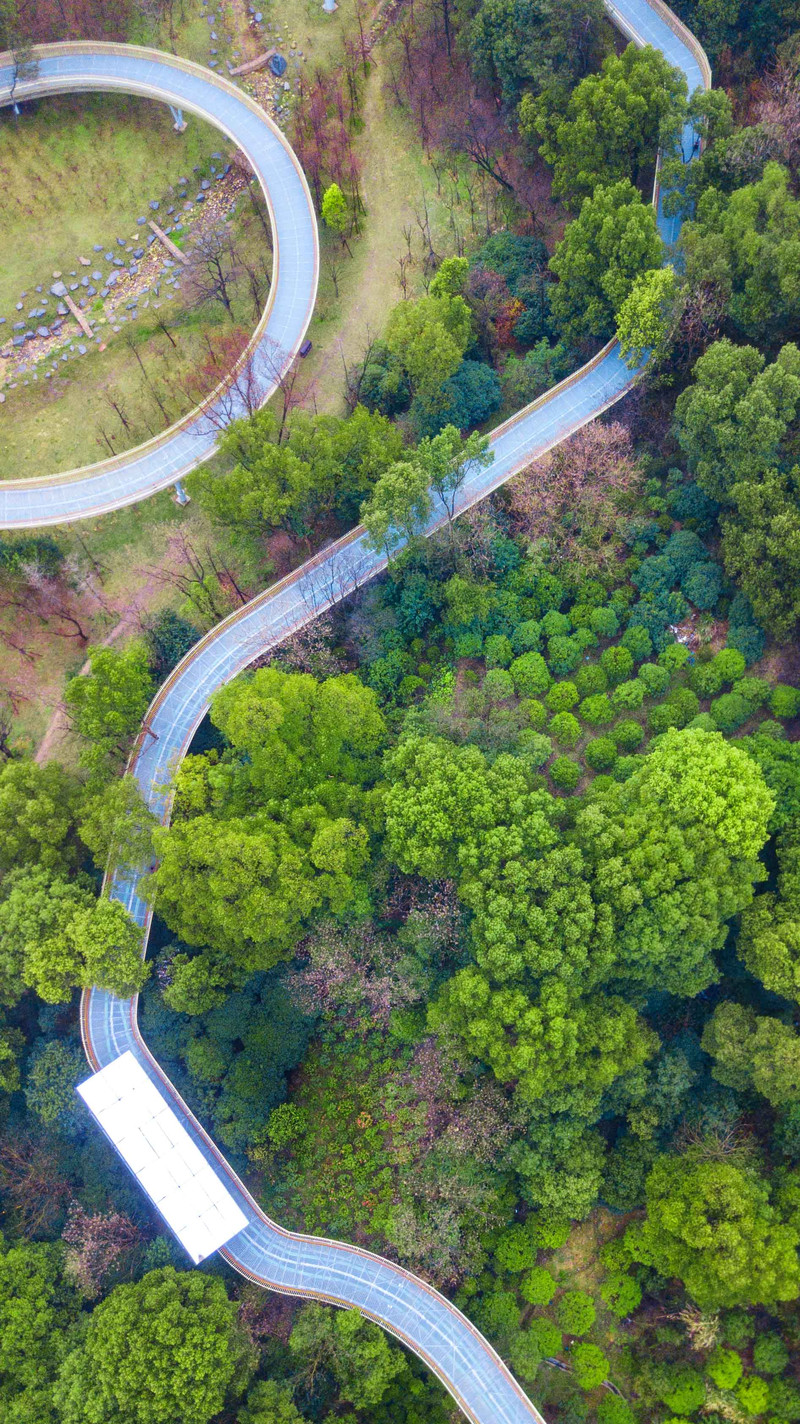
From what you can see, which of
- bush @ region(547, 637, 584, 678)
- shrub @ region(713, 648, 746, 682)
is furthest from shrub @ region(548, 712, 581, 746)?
shrub @ region(713, 648, 746, 682)

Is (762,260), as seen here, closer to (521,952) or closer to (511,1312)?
(521,952)

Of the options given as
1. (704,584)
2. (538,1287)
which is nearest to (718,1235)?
(538,1287)

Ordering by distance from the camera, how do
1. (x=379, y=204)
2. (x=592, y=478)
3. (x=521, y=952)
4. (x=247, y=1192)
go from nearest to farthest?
(x=521, y=952), (x=247, y=1192), (x=592, y=478), (x=379, y=204)

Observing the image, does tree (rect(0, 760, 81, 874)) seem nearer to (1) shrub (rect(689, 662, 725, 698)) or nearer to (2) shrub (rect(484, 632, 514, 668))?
(2) shrub (rect(484, 632, 514, 668))

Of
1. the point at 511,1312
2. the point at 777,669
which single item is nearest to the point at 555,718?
the point at 777,669

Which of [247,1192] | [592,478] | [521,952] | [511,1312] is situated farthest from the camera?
[592,478]

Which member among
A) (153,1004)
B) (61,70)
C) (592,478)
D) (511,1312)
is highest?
(61,70)

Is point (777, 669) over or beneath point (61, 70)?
beneath

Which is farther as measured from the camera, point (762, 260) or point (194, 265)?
point (194, 265)
